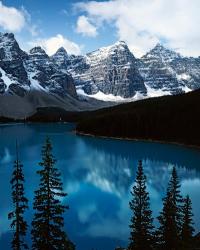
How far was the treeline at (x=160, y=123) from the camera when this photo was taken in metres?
127

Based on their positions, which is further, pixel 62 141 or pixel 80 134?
pixel 80 134

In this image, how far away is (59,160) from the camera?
3708 inches

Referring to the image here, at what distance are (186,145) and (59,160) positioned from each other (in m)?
43.2

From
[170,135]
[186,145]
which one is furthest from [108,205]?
[170,135]

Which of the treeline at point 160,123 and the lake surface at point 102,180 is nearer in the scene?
the lake surface at point 102,180

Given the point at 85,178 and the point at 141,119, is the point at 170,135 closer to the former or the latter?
the point at 141,119

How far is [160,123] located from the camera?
450 feet

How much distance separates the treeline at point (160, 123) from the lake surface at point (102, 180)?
7.35m

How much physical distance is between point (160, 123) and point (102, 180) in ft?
234

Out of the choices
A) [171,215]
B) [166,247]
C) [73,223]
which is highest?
[171,215]

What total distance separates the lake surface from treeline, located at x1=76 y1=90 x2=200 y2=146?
735 cm

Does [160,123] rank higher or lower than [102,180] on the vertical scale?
higher

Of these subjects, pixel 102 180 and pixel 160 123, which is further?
pixel 160 123

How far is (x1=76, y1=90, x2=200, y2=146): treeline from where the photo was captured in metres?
127
